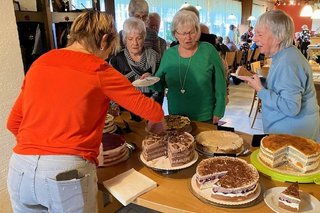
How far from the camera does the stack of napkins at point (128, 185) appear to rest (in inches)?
40.8

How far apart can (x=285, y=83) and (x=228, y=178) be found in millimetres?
629

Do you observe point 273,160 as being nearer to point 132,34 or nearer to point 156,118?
point 156,118

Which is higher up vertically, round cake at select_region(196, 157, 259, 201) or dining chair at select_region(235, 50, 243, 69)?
round cake at select_region(196, 157, 259, 201)

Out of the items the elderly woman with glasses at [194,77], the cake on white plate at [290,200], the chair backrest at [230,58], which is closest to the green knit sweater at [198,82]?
the elderly woman with glasses at [194,77]

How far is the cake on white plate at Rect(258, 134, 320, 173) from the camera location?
43.4 inches

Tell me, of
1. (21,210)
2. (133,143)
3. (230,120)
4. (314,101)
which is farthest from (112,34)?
(230,120)

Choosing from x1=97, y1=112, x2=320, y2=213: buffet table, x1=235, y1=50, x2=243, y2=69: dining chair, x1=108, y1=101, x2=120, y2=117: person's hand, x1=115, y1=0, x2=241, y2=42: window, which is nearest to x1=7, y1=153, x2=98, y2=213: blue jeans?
x1=97, y1=112, x2=320, y2=213: buffet table

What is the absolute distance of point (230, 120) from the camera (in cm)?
424

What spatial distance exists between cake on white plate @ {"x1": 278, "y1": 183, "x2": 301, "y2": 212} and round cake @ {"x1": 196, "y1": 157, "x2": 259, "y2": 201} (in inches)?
3.7

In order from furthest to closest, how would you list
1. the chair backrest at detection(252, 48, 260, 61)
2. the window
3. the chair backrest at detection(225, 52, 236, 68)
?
1. the chair backrest at detection(252, 48, 260, 61)
2. the chair backrest at detection(225, 52, 236, 68)
3. the window

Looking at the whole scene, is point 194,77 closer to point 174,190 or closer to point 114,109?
point 114,109

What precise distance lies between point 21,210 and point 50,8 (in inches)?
65.7

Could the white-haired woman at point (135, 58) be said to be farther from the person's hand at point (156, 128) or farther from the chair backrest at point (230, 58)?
the chair backrest at point (230, 58)

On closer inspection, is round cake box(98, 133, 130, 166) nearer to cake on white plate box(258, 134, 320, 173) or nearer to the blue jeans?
the blue jeans
